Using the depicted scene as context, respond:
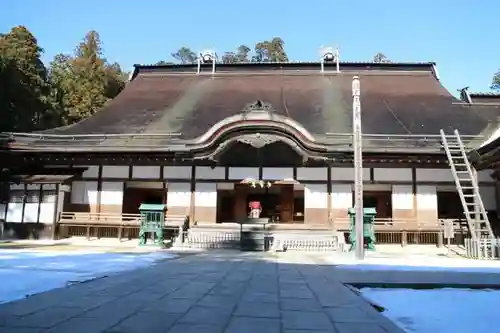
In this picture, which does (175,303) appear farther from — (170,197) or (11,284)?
(170,197)

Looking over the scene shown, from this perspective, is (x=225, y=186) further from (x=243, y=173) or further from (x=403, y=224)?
(x=403, y=224)


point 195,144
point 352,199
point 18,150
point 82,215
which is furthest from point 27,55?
point 352,199

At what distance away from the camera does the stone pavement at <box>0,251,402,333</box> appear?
135 inches

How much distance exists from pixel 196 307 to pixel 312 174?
1167cm

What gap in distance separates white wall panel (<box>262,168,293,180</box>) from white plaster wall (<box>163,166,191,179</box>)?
116 inches

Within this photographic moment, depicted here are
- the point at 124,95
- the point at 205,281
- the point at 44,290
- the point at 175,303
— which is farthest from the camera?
the point at 124,95

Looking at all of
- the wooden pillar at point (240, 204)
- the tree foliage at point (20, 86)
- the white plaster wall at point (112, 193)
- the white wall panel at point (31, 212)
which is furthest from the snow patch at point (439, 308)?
the tree foliage at point (20, 86)

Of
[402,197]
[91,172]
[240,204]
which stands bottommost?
[240,204]

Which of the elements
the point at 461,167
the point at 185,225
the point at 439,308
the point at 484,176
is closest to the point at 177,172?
the point at 185,225

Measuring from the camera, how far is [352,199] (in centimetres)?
1505

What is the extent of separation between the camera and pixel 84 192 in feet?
52.1

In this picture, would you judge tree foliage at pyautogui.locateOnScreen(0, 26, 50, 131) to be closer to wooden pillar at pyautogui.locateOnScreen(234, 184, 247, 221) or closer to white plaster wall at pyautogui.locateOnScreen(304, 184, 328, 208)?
wooden pillar at pyautogui.locateOnScreen(234, 184, 247, 221)

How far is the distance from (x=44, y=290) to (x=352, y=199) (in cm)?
1189

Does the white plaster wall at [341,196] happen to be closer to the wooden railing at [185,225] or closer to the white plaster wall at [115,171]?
the wooden railing at [185,225]
